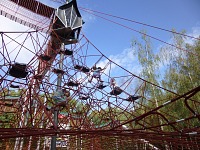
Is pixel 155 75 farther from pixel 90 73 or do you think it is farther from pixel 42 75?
pixel 42 75

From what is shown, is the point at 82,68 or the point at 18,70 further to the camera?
the point at 82,68

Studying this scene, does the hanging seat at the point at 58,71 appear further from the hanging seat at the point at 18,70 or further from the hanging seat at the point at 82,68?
the hanging seat at the point at 18,70

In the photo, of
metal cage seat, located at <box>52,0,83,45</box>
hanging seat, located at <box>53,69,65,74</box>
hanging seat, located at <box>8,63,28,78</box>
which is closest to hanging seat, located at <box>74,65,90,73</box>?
hanging seat, located at <box>53,69,65,74</box>

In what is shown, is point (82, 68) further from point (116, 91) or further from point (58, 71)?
point (116, 91)

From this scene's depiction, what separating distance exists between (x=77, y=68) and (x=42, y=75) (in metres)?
1.49

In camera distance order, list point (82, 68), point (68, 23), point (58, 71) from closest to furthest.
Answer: point (58, 71), point (82, 68), point (68, 23)

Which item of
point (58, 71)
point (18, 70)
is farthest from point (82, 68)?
point (18, 70)

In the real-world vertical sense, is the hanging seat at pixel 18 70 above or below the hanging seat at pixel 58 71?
below

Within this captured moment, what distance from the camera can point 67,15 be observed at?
8.57 metres

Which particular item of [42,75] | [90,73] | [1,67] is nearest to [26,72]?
[1,67]

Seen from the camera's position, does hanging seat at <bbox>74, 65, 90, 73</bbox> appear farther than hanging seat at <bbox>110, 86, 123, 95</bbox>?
Yes

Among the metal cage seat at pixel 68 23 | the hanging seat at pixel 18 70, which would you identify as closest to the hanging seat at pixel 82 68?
the metal cage seat at pixel 68 23

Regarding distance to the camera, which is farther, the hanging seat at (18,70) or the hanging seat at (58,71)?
the hanging seat at (58,71)

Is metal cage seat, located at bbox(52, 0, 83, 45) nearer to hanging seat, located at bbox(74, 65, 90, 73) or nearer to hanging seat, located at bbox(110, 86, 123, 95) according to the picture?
hanging seat, located at bbox(74, 65, 90, 73)
